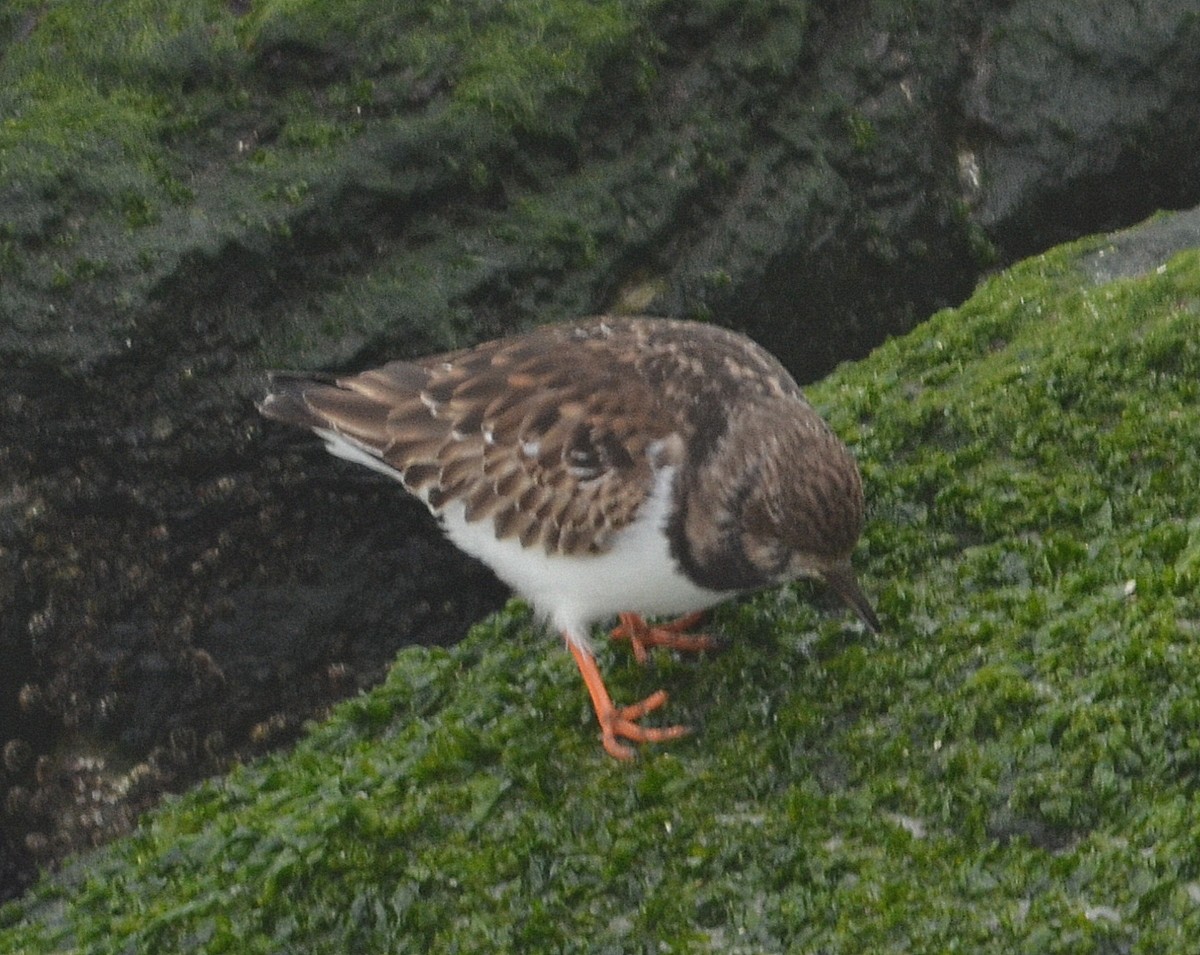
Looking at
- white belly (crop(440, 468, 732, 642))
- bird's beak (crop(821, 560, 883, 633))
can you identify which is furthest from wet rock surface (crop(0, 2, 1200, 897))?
bird's beak (crop(821, 560, 883, 633))

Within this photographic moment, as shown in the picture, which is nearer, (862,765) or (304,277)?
(862,765)

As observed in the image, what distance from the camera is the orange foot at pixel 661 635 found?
5.32m

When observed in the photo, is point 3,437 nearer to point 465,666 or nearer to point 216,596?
point 216,596

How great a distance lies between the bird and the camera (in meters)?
4.79

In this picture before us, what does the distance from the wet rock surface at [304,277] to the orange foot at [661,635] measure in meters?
1.76

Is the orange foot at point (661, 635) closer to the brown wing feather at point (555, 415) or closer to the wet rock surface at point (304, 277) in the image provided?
the brown wing feather at point (555, 415)

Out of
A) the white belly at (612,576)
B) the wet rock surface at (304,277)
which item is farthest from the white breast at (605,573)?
the wet rock surface at (304,277)

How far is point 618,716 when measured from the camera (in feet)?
16.4

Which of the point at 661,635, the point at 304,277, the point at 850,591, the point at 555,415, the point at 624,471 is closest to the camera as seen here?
the point at 850,591

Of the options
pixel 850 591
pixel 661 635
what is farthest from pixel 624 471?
pixel 850 591

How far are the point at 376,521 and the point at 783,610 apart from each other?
7.77 ft

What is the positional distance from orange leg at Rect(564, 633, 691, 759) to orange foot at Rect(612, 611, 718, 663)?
8.3 inches

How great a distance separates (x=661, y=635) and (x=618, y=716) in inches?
17.8

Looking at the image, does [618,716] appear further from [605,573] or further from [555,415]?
[555,415]
